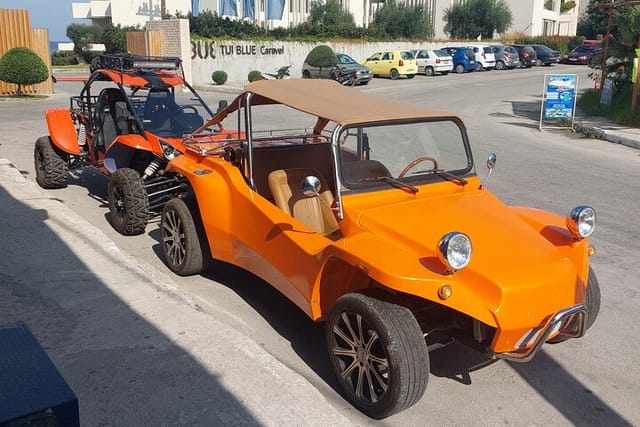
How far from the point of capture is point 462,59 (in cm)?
3781

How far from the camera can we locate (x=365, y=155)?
15.3 ft

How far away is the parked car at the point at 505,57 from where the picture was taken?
130 feet

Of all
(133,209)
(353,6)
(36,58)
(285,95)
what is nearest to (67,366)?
(285,95)

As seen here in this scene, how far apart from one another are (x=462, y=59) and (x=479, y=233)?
36114mm

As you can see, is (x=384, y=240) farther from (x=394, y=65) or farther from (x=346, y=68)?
→ (x=394, y=65)

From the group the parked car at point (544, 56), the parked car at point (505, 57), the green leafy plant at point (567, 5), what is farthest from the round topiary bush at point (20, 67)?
the green leafy plant at point (567, 5)

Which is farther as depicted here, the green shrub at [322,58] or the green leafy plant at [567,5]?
the green leafy plant at [567,5]

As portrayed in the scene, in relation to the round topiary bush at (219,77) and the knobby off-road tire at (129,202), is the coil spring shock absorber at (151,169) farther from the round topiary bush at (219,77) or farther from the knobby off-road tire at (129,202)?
the round topiary bush at (219,77)

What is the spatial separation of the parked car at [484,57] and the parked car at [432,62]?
3732mm

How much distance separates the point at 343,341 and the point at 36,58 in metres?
21.8

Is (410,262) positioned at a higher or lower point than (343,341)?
higher

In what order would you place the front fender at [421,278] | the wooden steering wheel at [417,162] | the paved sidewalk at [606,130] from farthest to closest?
the paved sidewalk at [606,130] → the wooden steering wheel at [417,162] → the front fender at [421,278]

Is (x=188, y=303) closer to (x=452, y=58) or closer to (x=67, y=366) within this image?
(x=67, y=366)

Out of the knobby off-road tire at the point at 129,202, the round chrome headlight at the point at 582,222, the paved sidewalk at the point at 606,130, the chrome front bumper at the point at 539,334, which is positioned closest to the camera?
the chrome front bumper at the point at 539,334
